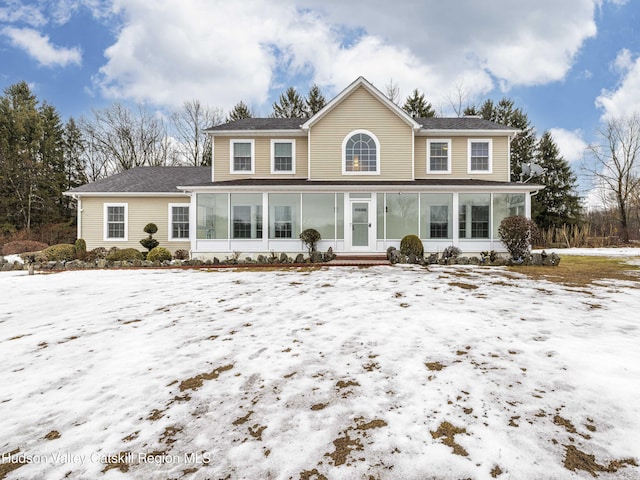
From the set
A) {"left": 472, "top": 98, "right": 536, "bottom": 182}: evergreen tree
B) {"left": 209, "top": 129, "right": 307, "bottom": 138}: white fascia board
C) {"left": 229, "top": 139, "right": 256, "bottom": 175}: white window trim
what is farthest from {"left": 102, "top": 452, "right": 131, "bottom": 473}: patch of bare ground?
{"left": 472, "top": 98, "right": 536, "bottom": 182}: evergreen tree

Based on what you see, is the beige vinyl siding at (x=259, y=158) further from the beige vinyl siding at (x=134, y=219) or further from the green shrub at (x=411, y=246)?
the green shrub at (x=411, y=246)

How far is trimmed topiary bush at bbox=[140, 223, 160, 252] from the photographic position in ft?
45.1

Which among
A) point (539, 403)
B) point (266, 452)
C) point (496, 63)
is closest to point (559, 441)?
point (539, 403)

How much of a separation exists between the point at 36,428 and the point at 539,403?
12.6 feet

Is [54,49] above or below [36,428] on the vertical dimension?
above

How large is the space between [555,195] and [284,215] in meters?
24.0

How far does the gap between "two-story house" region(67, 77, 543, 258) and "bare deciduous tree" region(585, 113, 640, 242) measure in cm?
1769

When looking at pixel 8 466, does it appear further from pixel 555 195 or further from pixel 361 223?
pixel 555 195

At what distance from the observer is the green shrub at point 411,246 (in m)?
11.2

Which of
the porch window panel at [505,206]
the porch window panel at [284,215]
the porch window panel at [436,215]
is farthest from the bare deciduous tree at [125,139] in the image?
the porch window panel at [505,206]

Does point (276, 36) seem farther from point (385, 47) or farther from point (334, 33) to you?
point (385, 47)

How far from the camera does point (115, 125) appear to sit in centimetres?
2717

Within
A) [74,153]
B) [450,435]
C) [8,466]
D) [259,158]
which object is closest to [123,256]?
[259,158]

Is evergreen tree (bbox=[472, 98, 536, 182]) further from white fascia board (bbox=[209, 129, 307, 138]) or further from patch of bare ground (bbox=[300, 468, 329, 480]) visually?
patch of bare ground (bbox=[300, 468, 329, 480])
